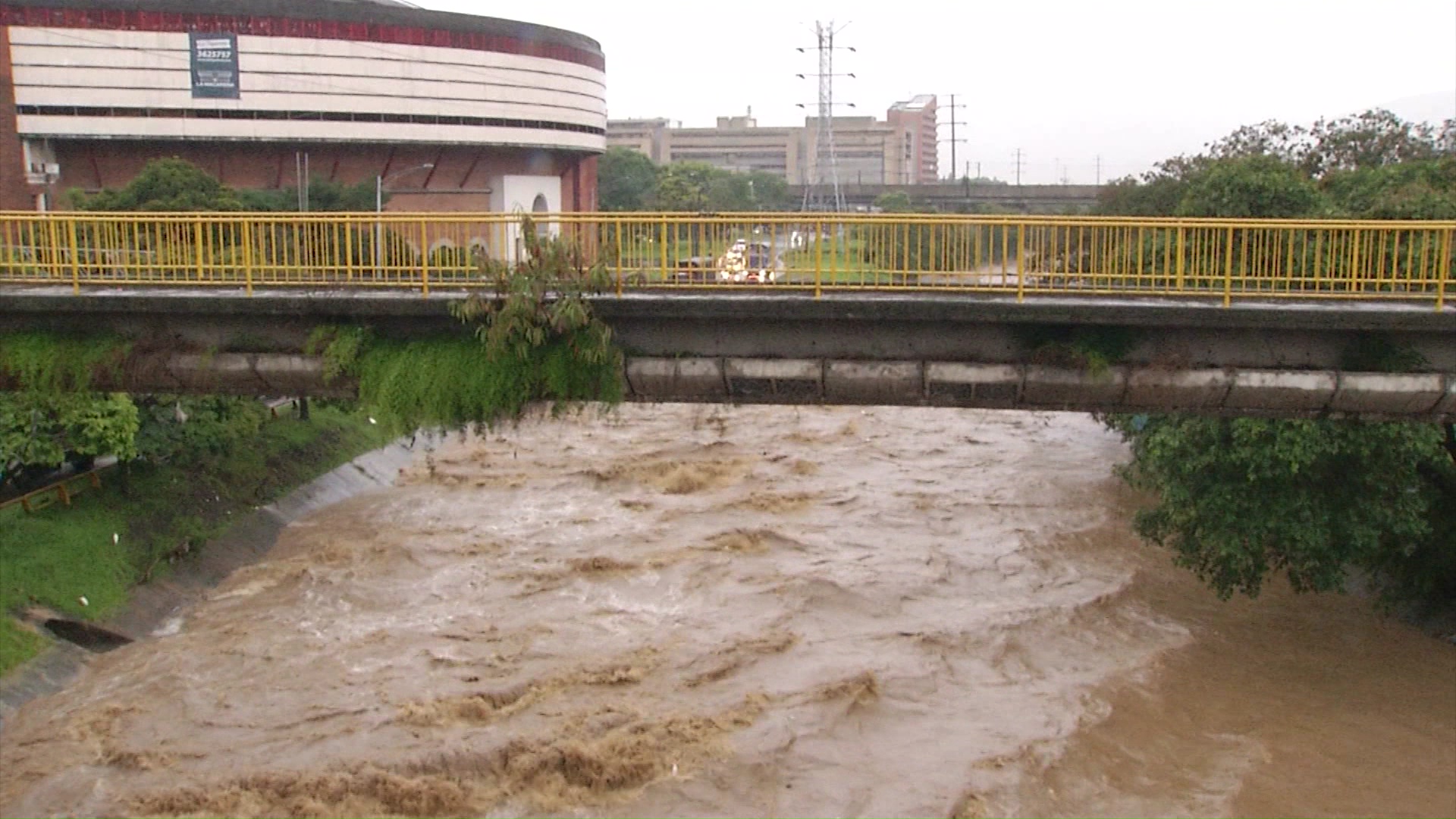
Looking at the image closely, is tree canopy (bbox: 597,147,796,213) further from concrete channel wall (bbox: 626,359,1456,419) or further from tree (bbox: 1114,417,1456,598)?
concrete channel wall (bbox: 626,359,1456,419)

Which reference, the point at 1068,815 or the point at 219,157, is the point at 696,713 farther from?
the point at 219,157

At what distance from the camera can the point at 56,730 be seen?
50.8ft

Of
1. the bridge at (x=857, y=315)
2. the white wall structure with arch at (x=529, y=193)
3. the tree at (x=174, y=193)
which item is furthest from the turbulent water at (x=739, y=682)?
the white wall structure with arch at (x=529, y=193)

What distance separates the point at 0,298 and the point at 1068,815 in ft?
36.7

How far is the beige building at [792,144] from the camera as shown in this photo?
12138 cm

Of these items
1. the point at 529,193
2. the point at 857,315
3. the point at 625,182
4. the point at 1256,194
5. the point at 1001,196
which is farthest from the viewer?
the point at 625,182

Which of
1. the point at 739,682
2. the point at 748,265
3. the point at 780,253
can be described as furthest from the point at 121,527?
the point at 780,253

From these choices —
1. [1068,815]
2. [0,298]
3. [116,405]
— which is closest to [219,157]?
[116,405]

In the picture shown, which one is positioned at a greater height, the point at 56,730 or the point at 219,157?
the point at 219,157

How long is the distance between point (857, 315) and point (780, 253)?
5.71 ft

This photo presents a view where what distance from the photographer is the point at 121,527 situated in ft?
67.7

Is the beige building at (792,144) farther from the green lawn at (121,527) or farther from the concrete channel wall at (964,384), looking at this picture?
the concrete channel wall at (964,384)

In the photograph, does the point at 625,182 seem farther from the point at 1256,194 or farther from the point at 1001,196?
the point at 1256,194

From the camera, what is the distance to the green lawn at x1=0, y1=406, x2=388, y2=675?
59.7 feet
